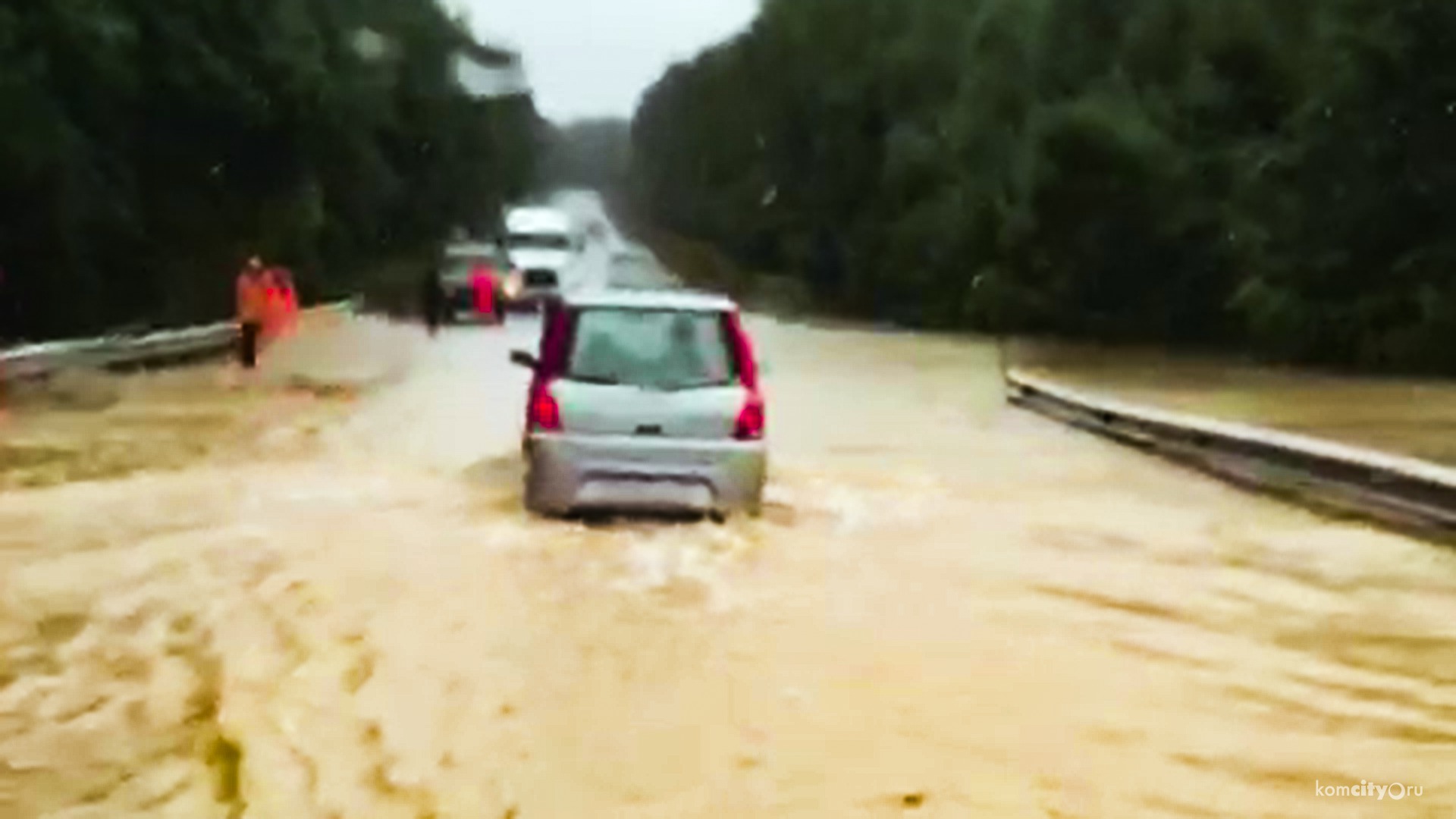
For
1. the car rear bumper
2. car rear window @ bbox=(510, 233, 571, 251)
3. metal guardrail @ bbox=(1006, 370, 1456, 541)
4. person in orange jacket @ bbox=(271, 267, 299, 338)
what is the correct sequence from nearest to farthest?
the car rear bumper → metal guardrail @ bbox=(1006, 370, 1456, 541) → person in orange jacket @ bbox=(271, 267, 299, 338) → car rear window @ bbox=(510, 233, 571, 251)

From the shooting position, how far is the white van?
234 feet

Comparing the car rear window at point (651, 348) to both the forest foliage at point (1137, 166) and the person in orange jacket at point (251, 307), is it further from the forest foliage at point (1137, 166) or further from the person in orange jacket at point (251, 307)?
the forest foliage at point (1137, 166)

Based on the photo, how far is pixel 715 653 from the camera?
43.1 ft

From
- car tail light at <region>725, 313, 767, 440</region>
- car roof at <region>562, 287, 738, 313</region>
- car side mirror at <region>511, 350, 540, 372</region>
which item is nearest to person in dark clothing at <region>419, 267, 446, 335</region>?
car side mirror at <region>511, 350, 540, 372</region>

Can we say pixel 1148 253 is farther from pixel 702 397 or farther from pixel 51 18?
pixel 702 397

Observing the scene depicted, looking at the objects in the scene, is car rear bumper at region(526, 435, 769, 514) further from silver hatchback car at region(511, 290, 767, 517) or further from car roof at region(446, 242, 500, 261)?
car roof at region(446, 242, 500, 261)

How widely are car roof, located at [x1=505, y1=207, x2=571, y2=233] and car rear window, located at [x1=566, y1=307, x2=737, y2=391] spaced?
61.5 meters

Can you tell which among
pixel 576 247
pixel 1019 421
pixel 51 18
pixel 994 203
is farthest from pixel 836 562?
pixel 576 247

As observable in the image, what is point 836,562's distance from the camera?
55.8 feet

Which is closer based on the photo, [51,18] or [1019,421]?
[1019,421]

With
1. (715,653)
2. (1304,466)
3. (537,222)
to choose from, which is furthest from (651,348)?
(537,222)

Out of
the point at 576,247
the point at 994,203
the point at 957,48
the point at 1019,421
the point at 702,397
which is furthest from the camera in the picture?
the point at 576,247

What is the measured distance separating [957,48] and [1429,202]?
117 feet

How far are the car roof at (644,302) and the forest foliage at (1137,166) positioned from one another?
28.7 meters
